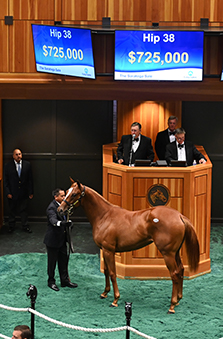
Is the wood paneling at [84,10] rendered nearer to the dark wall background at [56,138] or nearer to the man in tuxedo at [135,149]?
the man in tuxedo at [135,149]

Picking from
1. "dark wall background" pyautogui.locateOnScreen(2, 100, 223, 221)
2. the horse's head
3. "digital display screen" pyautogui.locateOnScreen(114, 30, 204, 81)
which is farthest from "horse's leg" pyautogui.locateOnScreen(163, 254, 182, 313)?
"dark wall background" pyautogui.locateOnScreen(2, 100, 223, 221)

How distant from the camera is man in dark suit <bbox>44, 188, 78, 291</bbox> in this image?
22.5ft

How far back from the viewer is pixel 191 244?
6410mm

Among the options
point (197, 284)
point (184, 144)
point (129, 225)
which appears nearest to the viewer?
point (129, 225)

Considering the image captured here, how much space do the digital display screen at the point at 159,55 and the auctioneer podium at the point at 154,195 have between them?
1334 mm

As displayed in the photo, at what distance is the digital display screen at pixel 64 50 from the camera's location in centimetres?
736

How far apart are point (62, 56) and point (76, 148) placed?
3.08 m

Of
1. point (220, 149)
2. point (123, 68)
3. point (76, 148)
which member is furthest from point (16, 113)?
point (220, 149)

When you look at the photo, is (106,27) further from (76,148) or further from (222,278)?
(222,278)

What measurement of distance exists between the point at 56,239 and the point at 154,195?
1500 millimetres

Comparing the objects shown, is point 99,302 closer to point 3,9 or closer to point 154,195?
point 154,195

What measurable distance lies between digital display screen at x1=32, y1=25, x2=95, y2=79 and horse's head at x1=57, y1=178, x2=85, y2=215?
197 cm

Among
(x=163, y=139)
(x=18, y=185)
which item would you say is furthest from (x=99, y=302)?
(x=18, y=185)

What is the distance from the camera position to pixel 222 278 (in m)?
7.48
